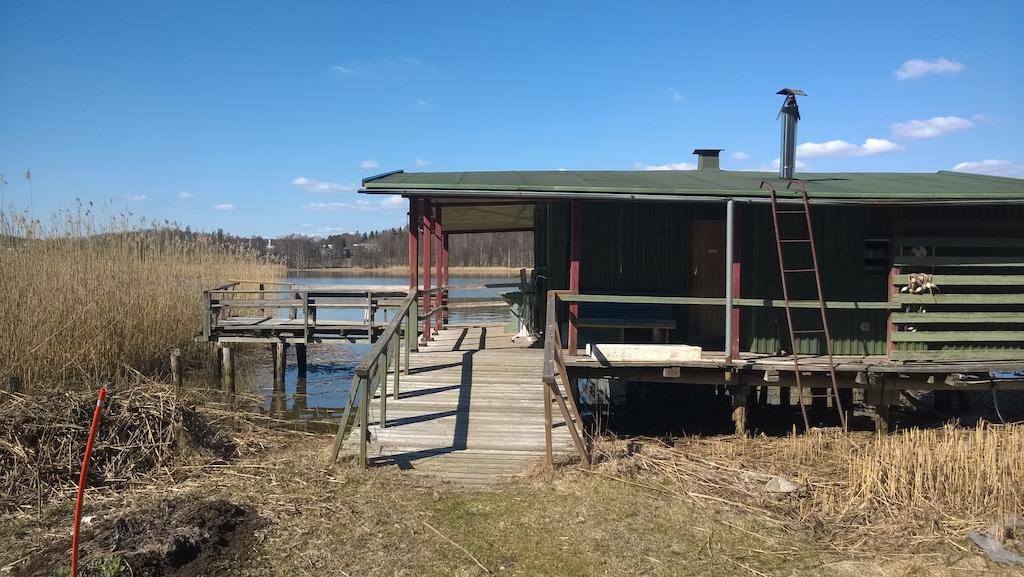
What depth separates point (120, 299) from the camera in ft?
34.5

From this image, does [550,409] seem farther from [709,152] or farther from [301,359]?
[301,359]

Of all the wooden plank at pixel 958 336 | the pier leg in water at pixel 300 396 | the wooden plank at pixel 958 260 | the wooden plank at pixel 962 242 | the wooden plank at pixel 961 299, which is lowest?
the pier leg in water at pixel 300 396

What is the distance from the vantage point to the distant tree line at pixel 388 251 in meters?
75.9

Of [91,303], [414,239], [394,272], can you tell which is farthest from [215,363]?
[394,272]

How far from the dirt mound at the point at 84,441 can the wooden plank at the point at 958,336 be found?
26.9ft

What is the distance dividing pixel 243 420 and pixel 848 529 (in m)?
6.68

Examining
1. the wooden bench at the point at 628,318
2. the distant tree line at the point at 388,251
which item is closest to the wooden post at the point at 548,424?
the wooden bench at the point at 628,318

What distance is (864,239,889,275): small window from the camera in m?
8.91

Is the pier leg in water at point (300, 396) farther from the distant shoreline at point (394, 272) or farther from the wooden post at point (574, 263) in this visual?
the distant shoreline at point (394, 272)

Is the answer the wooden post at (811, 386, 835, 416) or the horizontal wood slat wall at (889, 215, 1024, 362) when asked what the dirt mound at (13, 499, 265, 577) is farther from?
the wooden post at (811, 386, 835, 416)

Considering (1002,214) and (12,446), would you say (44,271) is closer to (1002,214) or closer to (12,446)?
(12,446)

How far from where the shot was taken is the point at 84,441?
571cm

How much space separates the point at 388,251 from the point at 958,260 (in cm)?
8149

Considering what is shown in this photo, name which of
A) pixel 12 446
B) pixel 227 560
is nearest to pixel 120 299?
pixel 12 446
